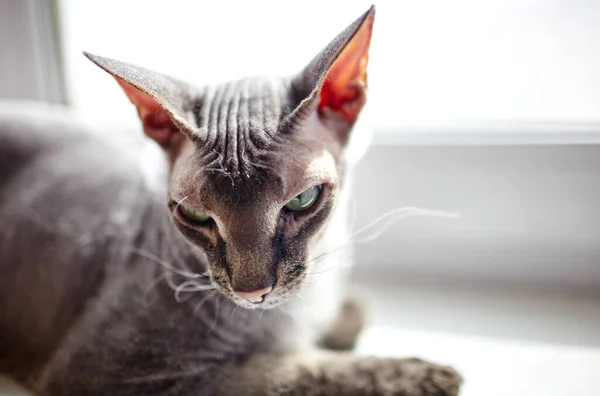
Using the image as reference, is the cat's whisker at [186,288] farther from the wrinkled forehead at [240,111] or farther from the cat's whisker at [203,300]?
the wrinkled forehead at [240,111]

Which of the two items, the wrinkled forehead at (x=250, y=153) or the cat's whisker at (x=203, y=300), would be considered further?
the cat's whisker at (x=203, y=300)

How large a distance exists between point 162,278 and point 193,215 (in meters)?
0.19

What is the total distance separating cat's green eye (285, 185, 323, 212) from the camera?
0.78 m

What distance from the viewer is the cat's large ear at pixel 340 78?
28.4 inches

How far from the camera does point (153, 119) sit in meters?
0.88

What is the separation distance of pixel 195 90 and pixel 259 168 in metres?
0.22

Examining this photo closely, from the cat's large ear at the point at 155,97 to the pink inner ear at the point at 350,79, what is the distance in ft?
0.67

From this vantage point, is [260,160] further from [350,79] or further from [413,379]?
[413,379]

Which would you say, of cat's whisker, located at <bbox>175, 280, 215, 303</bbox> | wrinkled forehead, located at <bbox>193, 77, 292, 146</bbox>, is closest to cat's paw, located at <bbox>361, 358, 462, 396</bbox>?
cat's whisker, located at <bbox>175, 280, 215, 303</bbox>

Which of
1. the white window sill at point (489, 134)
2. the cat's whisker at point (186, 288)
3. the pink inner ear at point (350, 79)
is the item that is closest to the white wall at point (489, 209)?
the white window sill at point (489, 134)

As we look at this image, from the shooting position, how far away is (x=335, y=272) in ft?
3.74

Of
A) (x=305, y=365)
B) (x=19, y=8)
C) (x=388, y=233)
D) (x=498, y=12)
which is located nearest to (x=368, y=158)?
(x=388, y=233)

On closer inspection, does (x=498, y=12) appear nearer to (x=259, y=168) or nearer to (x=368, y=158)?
(x=368, y=158)

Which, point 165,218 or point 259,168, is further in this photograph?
point 165,218
